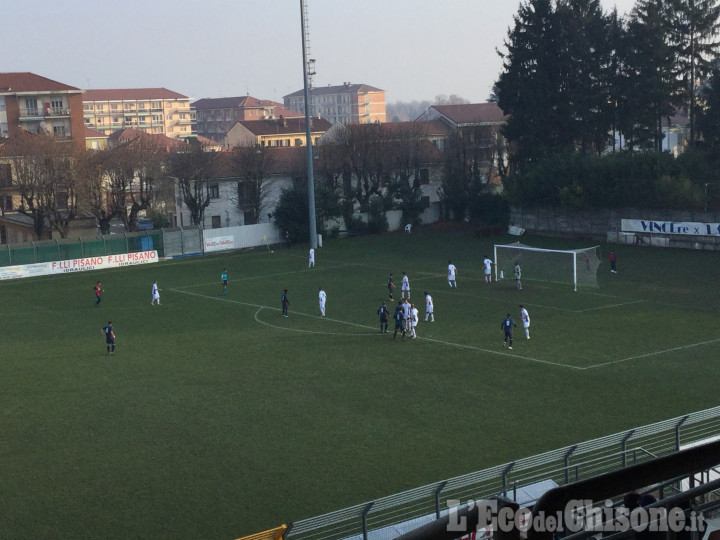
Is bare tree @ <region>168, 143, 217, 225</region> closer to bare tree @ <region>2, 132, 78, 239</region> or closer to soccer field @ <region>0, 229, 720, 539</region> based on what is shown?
bare tree @ <region>2, 132, 78, 239</region>

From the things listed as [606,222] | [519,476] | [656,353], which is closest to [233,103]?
[606,222]

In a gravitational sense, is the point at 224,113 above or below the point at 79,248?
above

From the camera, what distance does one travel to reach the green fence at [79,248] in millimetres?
45375

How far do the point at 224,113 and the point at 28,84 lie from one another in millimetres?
77228

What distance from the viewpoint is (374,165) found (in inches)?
2441

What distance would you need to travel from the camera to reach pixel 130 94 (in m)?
144

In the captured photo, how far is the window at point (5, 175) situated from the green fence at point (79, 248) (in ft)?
34.7

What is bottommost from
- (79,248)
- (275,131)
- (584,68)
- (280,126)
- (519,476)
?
(519,476)

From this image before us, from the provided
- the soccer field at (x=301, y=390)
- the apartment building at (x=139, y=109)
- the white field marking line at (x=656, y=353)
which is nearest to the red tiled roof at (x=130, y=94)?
the apartment building at (x=139, y=109)

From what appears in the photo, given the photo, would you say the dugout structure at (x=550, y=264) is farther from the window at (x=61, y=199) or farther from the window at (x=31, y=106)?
the window at (x=31, y=106)

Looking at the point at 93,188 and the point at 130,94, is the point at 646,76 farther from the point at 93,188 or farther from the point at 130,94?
the point at 130,94

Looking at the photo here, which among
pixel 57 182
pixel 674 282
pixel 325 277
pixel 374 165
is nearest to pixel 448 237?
pixel 374 165

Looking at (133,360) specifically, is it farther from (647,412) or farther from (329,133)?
(329,133)

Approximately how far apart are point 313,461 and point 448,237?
3850cm
